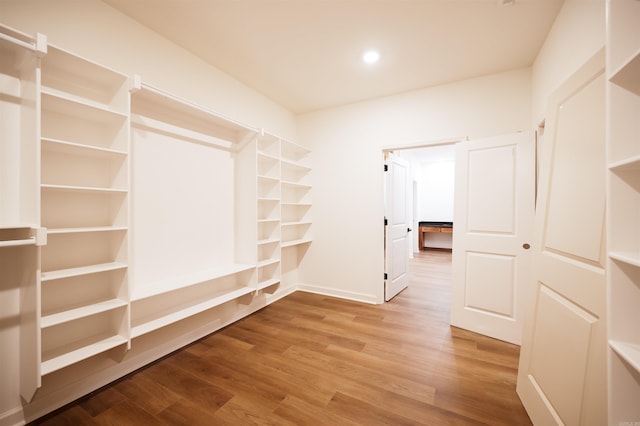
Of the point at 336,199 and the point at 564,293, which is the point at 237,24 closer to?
the point at 336,199

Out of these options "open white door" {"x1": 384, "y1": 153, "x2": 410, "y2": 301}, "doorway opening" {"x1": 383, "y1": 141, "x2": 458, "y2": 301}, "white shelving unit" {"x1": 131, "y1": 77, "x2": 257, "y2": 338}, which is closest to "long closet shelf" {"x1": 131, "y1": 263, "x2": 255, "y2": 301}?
"white shelving unit" {"x1": 131, "y1": 77, "x2": 257, "y2": 338}

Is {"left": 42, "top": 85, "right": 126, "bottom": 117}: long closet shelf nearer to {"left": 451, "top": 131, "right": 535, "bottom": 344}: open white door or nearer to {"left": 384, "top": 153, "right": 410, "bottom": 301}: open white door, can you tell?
{"left": 384, "top": 153, "right": 410, "bottom": 301}: open white door

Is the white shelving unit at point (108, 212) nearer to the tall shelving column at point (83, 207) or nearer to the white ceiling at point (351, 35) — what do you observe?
the tall shelving column at point (83, 207)

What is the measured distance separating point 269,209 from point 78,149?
1988mm

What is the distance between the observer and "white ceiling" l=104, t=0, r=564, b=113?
1.93 meters

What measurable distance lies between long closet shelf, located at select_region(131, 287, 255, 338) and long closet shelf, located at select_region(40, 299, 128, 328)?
28 centimetres

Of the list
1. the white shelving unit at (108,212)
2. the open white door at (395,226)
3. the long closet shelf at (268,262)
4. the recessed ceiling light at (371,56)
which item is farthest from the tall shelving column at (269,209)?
the open white door at (395,226)

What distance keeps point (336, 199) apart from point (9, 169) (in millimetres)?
3184

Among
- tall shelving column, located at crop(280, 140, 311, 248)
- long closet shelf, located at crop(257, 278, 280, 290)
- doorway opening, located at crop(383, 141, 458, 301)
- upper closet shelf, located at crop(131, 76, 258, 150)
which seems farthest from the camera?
doorway opening, located at crop(383, 141, 458, 301)

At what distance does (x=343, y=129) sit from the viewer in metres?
3.77

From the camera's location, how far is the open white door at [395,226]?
356 cm

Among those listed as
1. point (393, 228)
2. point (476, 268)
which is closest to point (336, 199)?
point (393, 228)

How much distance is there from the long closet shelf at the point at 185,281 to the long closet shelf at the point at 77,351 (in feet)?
0.99

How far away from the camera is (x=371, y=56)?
256 centimetres
